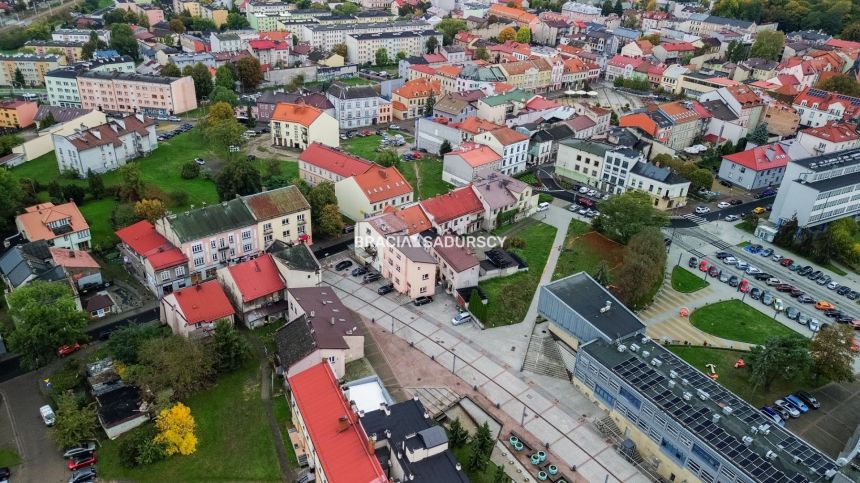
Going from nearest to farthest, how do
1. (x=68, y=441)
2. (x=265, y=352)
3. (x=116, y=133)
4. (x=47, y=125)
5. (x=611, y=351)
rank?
(x=68, y=441) < (x=611, y=351) < (x=265, y=352) < (x=116, y=133) < (x=47, y=125)

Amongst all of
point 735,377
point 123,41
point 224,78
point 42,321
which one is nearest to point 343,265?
point 42,321

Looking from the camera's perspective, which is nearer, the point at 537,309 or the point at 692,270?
the point at 537,309

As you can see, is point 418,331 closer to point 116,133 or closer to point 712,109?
point 116,133

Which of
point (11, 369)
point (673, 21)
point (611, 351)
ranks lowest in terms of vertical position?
point (11, 369)

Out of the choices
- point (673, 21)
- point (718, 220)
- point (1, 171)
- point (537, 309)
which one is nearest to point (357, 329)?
point (537, 309)

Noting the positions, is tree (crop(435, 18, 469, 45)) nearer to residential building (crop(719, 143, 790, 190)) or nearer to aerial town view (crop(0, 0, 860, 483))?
aerial town view (crop(0, 0, 860, 483))

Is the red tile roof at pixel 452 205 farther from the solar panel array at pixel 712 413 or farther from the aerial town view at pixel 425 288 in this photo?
the solar panel array at pixel 712 413
